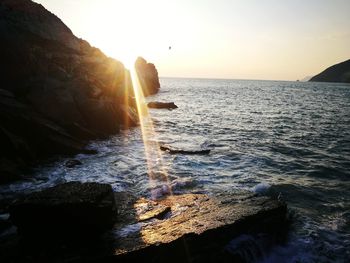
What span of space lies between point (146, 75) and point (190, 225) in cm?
8500

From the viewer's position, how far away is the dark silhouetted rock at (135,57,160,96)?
83.0 metres

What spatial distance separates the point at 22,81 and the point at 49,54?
9.29 m

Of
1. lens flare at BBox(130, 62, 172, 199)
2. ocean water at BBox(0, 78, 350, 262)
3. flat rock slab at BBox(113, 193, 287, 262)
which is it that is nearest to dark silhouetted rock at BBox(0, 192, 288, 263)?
flat rock slab at BBox(113, 193, 287, 262)

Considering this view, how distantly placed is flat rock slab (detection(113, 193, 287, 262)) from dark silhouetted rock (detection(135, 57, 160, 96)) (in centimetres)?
7067

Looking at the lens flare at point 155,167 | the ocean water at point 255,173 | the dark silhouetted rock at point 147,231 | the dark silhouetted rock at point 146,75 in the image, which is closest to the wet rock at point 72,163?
the ocean water at point 255,173

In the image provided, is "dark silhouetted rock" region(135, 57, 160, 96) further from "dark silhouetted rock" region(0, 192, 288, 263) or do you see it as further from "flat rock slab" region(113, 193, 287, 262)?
"dark silhouetted rock" region(0, 192, 288, 263)

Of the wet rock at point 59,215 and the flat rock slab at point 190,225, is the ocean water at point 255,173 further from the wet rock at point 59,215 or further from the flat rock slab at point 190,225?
the wet rock at point 59,215

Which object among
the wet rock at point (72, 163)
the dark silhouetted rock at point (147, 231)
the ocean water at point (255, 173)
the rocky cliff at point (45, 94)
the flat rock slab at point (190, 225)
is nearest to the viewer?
the dark silhouetted rock at point (147, 231)

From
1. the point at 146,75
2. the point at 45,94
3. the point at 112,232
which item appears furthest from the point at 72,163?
the point at 146,75

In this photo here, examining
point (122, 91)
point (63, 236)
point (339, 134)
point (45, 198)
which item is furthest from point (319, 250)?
point (122, 91)

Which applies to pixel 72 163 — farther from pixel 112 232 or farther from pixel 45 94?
pixel 112 232

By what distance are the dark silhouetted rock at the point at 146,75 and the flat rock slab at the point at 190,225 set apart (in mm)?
70672

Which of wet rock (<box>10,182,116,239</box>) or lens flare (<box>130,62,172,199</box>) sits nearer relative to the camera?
wet rock (<box>10,182,116,239</box>)

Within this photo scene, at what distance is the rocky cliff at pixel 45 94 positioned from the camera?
1448 centimetres
